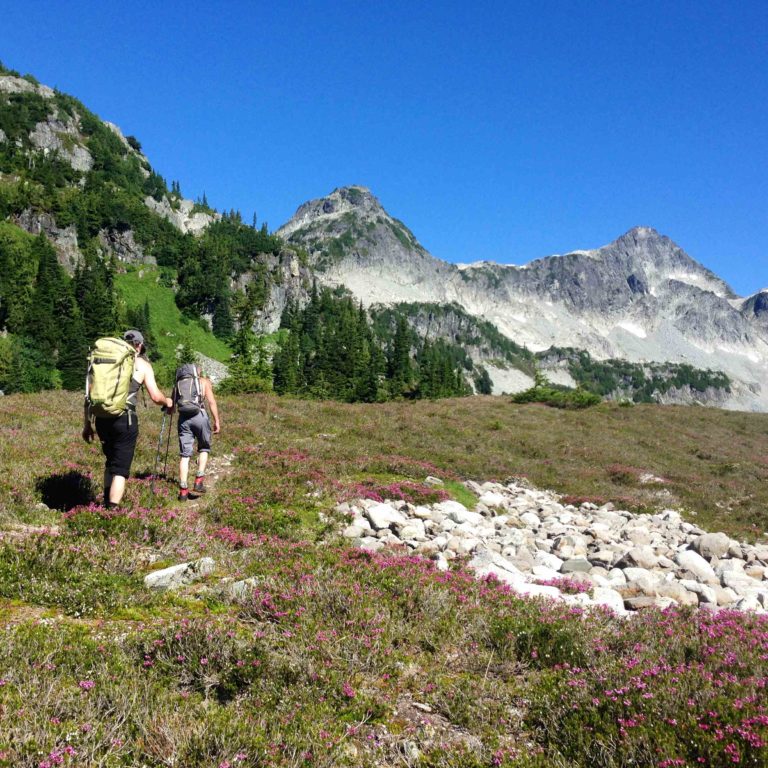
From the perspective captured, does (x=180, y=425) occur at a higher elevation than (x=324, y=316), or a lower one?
lower

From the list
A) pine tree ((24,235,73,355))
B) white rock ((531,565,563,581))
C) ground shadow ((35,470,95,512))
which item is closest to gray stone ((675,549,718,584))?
white rock ((531,565,563,581))

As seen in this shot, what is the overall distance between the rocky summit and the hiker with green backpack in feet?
13.7

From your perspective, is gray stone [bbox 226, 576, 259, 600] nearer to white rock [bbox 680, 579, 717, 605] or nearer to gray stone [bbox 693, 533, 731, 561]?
white rock [bbox 680, 579, 717, 605]

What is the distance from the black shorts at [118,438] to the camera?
723 cm

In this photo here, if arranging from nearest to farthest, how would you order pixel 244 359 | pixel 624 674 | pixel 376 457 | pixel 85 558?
pixel 624 674, pixel 85 558, pixel 376 457, pixel 244 359

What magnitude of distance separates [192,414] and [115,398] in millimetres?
3161

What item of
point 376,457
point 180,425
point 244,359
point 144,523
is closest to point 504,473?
point 376,457

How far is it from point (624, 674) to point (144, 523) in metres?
6.40

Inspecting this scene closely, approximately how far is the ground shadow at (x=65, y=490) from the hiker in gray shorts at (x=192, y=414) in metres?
1.68

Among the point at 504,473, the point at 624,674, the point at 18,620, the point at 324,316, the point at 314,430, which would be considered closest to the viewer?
the point at 624,674

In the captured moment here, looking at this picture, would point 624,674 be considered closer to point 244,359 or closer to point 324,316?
point 244,359

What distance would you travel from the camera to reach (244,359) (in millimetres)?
66938

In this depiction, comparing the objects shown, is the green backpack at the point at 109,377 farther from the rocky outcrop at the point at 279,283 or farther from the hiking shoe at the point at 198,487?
the rocky outcrop at the point at 279,283

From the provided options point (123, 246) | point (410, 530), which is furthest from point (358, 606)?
point (123, 246)
